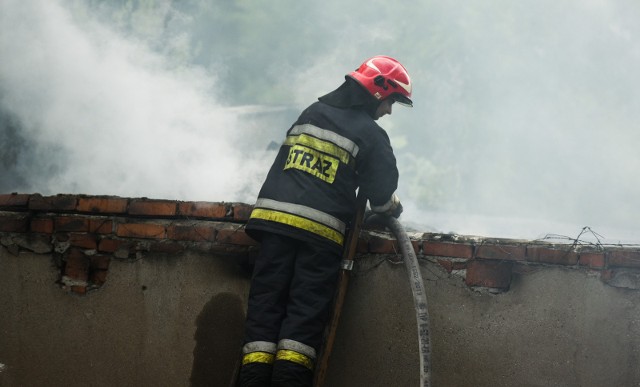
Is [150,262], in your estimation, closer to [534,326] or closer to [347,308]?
[347,308]

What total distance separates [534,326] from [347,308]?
100cm

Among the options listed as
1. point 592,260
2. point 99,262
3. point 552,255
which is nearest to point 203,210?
point 99,262

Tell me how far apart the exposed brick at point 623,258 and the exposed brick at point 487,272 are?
0.52 m

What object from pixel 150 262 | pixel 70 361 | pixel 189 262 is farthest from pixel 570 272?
pixel 70 361

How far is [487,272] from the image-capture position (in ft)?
9.09

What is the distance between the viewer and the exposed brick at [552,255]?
274cm

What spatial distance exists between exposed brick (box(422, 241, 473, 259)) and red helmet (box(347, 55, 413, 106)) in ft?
2.67

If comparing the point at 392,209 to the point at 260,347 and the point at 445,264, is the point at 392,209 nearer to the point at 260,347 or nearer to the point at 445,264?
the point at 445,264

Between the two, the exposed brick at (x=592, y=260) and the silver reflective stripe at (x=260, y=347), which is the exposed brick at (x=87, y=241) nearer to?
the silver reflective stripe at (x=260, y=347)

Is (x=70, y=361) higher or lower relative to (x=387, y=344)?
lower

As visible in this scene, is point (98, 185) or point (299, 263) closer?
point (299, 263)

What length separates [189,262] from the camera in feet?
9.51

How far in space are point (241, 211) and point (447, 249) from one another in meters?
1.16

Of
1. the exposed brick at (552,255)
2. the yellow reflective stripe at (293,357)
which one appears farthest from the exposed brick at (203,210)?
the exposed brick at (552,255)
